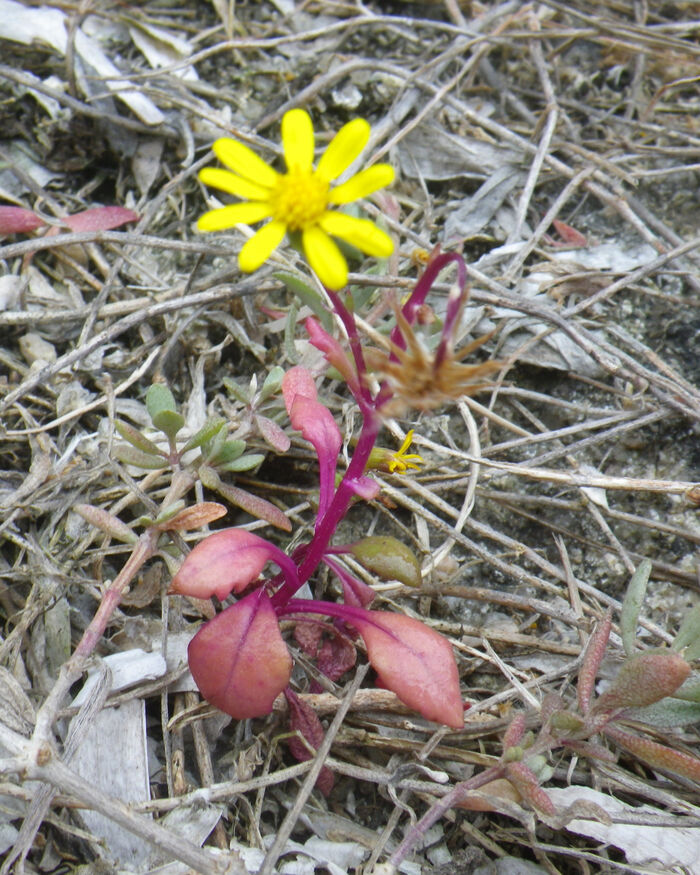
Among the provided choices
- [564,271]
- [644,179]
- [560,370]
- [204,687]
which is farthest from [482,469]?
[644,179]

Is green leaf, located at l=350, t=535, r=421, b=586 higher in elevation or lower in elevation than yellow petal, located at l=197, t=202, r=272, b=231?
lower

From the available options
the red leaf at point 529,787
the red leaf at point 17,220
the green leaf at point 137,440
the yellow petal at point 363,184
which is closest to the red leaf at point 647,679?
the red leaf at point 529,787

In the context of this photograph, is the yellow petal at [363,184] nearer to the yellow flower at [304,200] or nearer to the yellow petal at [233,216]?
the yellow flower at [304,200]

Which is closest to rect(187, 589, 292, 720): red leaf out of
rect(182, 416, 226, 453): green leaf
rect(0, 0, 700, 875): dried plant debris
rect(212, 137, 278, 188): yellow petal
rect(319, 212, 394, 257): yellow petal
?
rect(0, 0, 700, 875): dried plant debris

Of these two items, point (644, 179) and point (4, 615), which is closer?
point (4, 615)

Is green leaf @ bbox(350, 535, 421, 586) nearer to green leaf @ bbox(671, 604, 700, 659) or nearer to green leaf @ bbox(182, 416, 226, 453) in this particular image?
green leaf @ bbox(182, 416, 226, 453)

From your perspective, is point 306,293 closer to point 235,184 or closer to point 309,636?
point 235,184

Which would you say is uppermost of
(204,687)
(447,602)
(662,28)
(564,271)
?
(662,28)

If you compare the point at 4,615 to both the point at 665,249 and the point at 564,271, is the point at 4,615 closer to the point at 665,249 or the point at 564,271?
the point at 564,271
